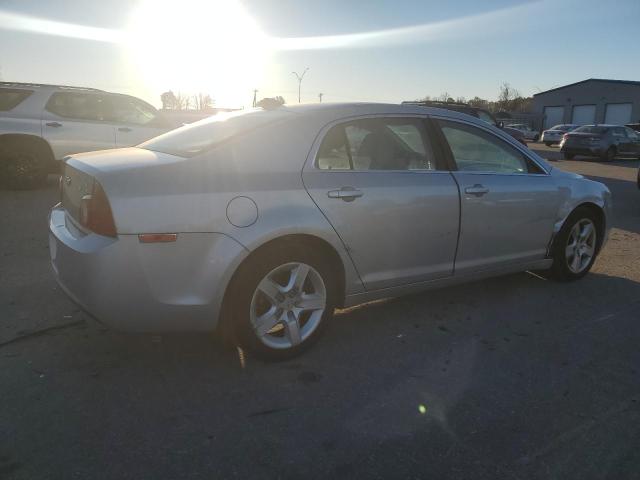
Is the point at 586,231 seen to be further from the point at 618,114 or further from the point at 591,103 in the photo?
the point at 591,103

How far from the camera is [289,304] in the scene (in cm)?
323

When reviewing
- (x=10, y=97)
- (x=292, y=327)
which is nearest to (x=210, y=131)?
(x=292, y=327)

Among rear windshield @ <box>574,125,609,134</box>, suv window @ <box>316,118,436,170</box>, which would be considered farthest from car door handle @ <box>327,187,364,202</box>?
rear windshield @ <box>574,125,609,134</box>

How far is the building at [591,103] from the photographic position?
5462 centimetres

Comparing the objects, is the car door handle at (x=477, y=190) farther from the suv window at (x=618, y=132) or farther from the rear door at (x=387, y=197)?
the suv window at (x=618, y=132)

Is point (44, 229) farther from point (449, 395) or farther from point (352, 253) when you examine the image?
point (449, 395)

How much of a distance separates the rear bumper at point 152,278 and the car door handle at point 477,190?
1825mm

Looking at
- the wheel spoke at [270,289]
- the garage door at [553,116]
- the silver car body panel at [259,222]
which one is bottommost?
the wheel spoke at [270,289]

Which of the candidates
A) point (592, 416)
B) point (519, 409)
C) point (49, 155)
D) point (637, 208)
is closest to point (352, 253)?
point (519, 409)

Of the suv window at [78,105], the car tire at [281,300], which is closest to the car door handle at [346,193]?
the car tire at [281,300]

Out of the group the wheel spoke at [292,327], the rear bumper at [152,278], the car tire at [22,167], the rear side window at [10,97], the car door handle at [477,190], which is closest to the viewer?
the rear bumper at [152,278]

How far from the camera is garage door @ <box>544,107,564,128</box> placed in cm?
6306

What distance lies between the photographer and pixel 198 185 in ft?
9.37

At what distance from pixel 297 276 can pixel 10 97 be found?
24.5 feet
